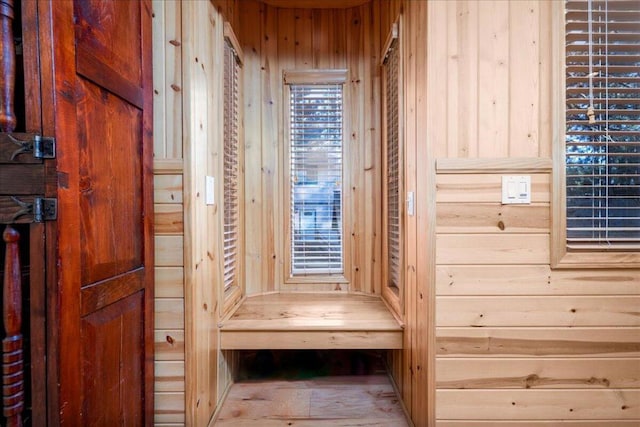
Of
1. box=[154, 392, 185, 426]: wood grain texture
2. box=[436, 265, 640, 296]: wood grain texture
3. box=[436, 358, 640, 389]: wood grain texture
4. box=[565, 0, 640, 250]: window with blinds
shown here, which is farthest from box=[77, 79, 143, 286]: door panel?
box=[565, 0, 640, 250]: window with blinds

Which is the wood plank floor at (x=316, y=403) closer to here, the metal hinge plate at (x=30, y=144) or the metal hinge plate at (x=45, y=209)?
the metal hinge plate at (x=45, y=209)

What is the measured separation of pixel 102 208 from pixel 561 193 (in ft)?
6.02

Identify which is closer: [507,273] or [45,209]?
[45,209]

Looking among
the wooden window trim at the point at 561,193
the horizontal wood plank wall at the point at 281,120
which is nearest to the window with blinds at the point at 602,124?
the wooden window trim at the point at 561,193

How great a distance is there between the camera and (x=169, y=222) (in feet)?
4.89

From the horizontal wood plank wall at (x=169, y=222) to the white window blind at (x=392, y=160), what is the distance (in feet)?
4.03

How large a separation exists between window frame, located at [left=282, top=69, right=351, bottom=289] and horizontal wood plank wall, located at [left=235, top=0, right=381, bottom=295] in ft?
0.10

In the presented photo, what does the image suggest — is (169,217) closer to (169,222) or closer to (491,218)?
(169,222)

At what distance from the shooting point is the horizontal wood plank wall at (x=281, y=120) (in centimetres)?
249

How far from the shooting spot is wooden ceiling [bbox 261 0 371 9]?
7.88ft

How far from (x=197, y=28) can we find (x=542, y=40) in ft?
5.12

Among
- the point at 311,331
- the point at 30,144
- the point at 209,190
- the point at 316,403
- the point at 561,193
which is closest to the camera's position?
the point at 30,144

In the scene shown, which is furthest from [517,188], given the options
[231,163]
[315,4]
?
[315,4]

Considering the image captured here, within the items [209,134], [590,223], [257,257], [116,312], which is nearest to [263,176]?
[257,257]
